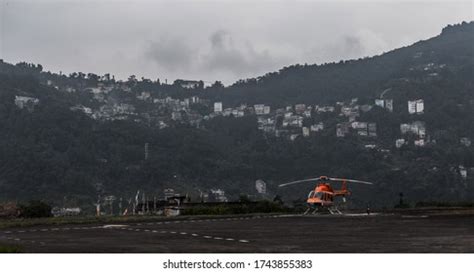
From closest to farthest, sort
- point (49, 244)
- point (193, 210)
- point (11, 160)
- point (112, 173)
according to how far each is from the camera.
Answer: point (49, 244) → point (193, 210) → point (11, 160) → point (112, 173)

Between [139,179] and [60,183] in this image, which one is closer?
[60,183]

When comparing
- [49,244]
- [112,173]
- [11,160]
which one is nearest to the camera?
[49,244]

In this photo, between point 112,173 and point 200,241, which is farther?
point 112,173
